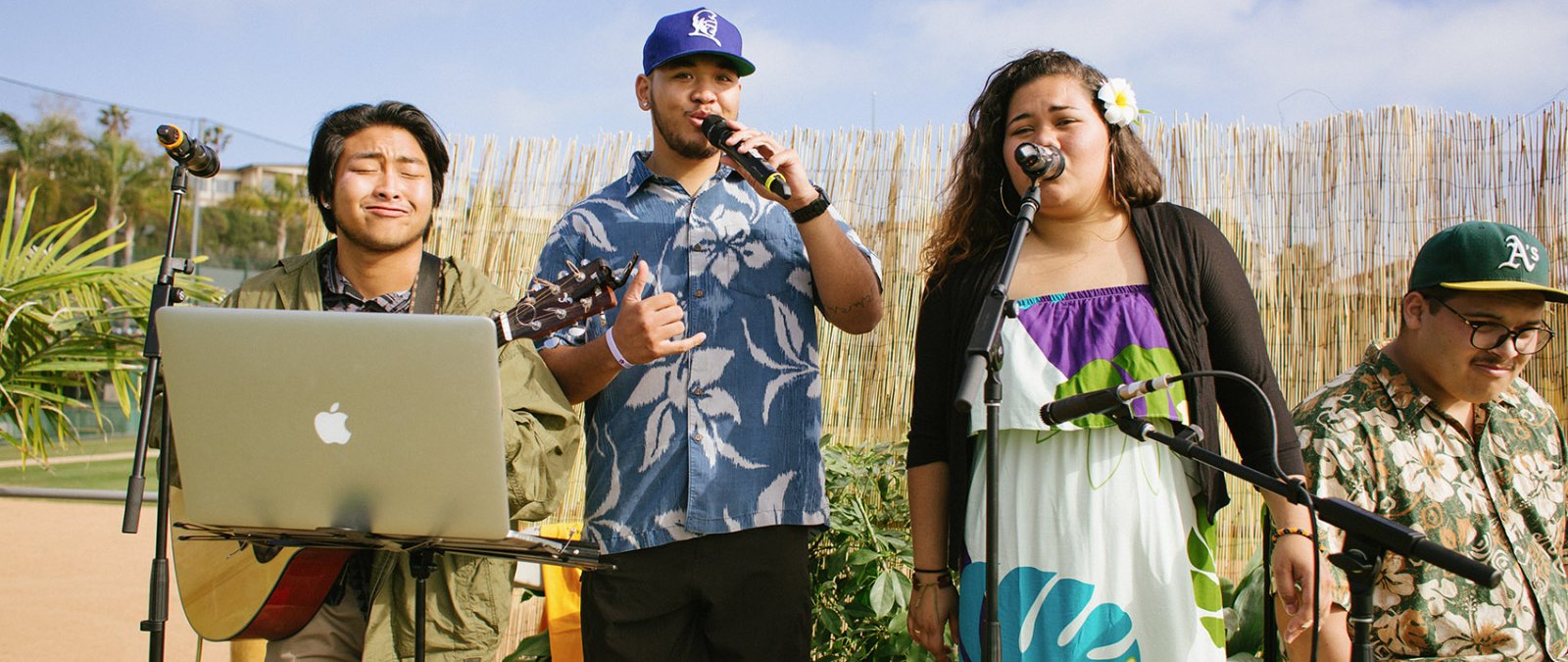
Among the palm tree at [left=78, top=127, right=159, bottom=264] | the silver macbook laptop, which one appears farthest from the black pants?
the palm tree at [left=78, top=127, right=159, bottom=264]

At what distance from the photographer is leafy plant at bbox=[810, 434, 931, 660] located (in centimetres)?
329

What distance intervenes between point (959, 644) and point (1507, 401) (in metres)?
1.37

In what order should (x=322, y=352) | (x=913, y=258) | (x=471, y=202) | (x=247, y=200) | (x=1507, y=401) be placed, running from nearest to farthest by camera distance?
(x=322, y=352)
(x=1507, y=401)
(x=913, y=258)
(x=471, y=202)
(x=247, y=200)

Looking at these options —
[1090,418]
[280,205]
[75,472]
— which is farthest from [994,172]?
[280,205]

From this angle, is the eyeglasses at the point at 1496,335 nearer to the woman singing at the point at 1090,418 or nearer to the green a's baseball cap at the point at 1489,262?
the green a's baseball cap at the point at 1489,262

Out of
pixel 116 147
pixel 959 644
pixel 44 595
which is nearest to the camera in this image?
pixel 959 644

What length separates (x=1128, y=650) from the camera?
1.93 m

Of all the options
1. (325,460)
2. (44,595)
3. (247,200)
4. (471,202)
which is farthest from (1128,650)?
(247,200)

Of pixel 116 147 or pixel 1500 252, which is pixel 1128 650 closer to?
pixel 1500 252

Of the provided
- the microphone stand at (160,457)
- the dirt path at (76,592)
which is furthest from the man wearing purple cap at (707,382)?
the dirt path at (76,592)

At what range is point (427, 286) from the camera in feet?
8.38

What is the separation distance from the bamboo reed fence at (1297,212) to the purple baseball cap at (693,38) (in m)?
2.25

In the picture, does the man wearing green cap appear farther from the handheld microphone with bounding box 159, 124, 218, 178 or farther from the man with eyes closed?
the handheld microphone with bounding box 159, 124, 218, 178

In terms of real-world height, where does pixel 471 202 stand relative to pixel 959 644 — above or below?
above
